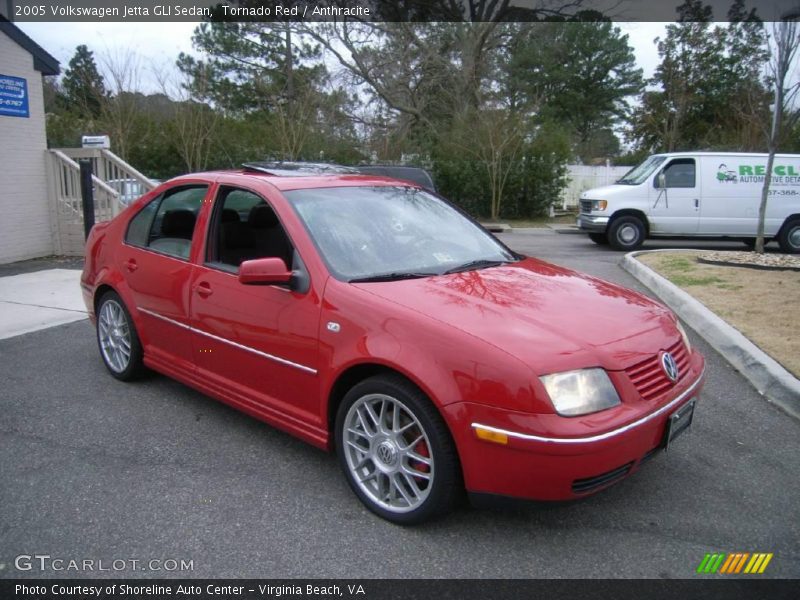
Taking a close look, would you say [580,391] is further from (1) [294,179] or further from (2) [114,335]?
(2) [114,335]

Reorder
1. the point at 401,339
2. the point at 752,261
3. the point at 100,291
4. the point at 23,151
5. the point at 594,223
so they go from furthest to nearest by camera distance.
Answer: the point at 594,223 < the point at 23,151 < the point at 752,261 < the point at 100,291 < the point at 401,339

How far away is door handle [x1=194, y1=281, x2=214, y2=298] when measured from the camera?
12.7 ft

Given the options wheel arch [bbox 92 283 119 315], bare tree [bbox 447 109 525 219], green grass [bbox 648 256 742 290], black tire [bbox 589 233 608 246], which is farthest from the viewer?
bare tree [bbox 447 109 525 219]

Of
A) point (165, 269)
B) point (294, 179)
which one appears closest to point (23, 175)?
point (165, 269)

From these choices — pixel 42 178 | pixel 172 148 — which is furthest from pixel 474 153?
pixel 42 178

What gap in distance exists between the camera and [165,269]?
169 inches

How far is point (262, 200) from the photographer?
3.86 m

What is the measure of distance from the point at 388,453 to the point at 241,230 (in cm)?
194

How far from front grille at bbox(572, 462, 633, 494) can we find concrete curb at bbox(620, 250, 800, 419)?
7.16ft

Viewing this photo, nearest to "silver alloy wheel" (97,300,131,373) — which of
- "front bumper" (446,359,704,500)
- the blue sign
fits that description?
"front bumper" (446,359,704,500)

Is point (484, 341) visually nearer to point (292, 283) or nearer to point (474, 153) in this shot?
point (292, 283)

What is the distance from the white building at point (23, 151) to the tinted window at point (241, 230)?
8035mm

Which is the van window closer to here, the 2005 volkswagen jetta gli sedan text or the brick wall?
the 2005 volkswagen jetta gli sedan text

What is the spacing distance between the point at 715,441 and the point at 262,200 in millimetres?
3155
